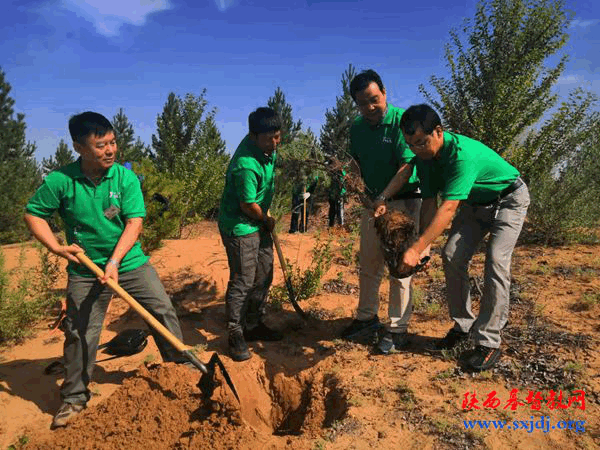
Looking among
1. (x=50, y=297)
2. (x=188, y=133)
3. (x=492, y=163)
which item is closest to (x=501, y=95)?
(x=492, y=163)

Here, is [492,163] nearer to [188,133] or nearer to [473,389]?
[473,389]

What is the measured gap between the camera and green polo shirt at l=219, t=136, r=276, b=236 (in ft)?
10.2

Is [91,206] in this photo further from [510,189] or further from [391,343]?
[510,189]

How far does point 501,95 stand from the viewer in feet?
21.1

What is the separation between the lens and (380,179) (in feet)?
10.9

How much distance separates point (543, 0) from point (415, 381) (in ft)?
21.8

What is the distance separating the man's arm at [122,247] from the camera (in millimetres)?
2486

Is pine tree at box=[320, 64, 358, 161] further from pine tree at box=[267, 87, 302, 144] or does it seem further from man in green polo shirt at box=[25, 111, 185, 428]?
man in green polo shirt at box=[25, 111, 185, 428]

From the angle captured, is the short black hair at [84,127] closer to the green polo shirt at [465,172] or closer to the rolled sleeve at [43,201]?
the rolled sleeve at [43,201]

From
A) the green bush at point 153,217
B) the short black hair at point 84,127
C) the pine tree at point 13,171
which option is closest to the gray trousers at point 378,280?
the short black hair at point 84,127

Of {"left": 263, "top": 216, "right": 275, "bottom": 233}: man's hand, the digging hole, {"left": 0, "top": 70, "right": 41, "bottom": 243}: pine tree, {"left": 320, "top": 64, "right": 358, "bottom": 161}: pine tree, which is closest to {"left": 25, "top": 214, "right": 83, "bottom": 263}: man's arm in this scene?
{"left": 263, "top": 216, "right": 275, "bottom": 233}: man's hand

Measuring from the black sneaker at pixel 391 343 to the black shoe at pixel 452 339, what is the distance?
0.88 ft

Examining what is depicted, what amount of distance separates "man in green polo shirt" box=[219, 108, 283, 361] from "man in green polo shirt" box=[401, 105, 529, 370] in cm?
112

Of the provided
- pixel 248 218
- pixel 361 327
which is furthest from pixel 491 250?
pixel 248 218
